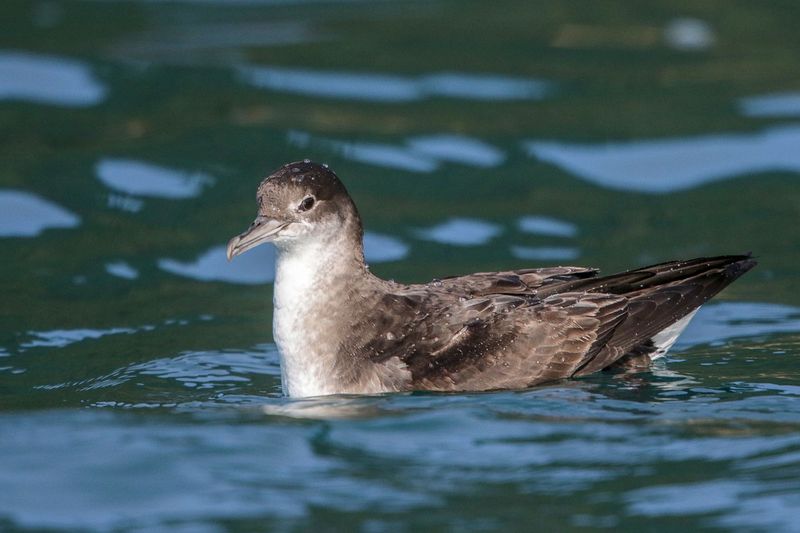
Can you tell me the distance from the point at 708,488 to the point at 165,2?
12851mm

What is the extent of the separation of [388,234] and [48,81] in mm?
4749

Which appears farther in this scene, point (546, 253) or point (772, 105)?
point (772, 105)

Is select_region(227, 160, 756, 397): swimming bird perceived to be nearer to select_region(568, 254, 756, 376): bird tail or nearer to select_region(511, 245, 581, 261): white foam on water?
select_region(568, 254, 756, 376): bird tail

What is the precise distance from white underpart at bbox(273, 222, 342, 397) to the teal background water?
197 millimetres

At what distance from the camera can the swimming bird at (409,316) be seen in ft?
26.0

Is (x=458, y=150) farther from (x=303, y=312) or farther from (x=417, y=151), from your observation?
(x=303, y=312)

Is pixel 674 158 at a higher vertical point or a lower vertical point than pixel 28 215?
higher

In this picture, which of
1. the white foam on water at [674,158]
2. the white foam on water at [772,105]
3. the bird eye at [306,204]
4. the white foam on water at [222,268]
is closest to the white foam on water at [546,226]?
the white foam on water at [674,158]

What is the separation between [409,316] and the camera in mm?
8125

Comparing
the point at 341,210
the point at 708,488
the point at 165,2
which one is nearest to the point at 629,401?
the point at 708,488

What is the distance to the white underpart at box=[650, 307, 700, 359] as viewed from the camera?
8.55 metres

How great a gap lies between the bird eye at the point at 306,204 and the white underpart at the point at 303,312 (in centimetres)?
15

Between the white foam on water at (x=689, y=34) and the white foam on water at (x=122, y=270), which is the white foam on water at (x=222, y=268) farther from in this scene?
the white foam on water at (x=689, y=34)

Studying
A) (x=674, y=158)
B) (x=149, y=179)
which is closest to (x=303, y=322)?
(x=149, y=179)
